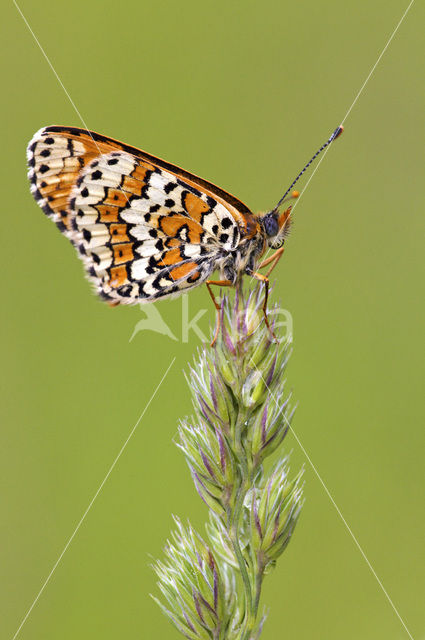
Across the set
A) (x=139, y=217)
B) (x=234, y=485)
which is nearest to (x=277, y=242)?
(x=139, y=217)

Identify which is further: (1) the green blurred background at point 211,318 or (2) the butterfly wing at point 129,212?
(1) the green blurred background at point 211,318

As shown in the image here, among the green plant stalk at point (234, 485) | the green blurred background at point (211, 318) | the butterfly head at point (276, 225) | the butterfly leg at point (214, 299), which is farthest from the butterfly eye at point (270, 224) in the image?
the green blurred background at point (211, 318)

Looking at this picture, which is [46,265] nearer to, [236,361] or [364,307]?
[364,307]

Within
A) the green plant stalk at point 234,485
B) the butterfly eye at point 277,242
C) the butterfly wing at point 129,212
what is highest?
the butterfly eye at point 277,242

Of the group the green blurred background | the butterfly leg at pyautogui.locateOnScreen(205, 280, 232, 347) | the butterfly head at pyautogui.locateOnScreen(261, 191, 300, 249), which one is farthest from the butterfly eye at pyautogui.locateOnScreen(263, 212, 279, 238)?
the green blurred background

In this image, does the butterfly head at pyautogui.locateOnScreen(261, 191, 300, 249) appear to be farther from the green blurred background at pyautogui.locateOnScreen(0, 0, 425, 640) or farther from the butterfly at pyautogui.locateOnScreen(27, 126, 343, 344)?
the green blurred background at pyautogui.locateOnScreen(0, 0, 425, 640)

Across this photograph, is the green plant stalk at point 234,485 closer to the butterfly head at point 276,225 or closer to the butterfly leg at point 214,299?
the butterfly leg at point 214,299
